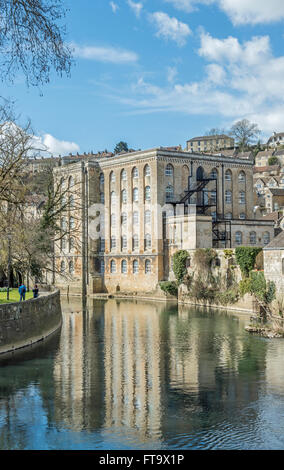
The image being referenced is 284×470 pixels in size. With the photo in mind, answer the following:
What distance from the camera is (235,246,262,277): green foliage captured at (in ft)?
129

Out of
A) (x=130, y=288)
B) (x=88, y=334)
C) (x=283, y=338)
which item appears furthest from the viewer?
(x=130, y=288)

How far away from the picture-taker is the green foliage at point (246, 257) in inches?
1553

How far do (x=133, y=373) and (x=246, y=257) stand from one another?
2032 centimetres

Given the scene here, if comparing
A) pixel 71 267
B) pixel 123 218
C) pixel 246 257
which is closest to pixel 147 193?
pixel 123 218

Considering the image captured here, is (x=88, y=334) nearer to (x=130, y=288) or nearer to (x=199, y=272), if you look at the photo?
(x=199, y=272)

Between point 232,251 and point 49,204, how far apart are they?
44.3 feet

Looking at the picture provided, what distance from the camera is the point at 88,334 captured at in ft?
100

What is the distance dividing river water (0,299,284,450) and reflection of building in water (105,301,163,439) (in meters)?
0.03

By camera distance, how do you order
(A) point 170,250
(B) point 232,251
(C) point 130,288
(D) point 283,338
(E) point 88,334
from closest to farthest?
(D) point 283,338 → (E) point 88,334 → (B) point 232,251 → (A) point 170,250 → (C) point 130,288

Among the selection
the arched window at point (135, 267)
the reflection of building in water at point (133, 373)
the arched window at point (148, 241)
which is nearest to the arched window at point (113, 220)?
the arched window at point (135, 267)

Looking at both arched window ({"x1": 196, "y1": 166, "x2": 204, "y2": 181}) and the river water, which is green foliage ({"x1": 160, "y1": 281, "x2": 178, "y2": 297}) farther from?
the river water

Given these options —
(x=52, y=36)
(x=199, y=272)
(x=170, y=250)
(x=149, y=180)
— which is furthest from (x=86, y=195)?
(x=52, y=36)

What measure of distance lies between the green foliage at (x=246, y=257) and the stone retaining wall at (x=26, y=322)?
48.0 ft

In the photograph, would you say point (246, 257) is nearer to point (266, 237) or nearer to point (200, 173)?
point (266, 237)
